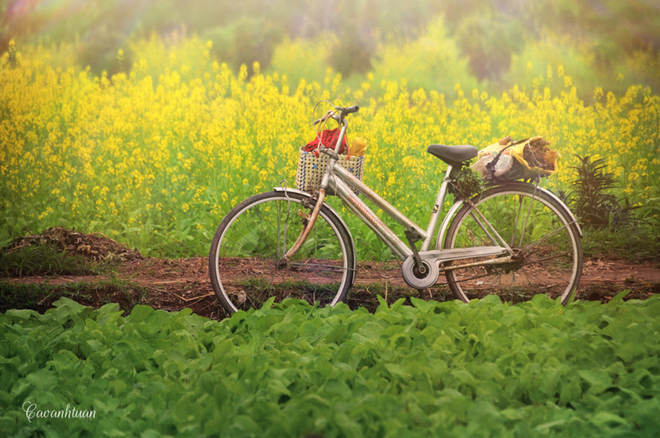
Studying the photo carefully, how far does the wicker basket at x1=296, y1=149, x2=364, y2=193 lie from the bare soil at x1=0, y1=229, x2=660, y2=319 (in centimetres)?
76

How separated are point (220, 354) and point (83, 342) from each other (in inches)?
27.7

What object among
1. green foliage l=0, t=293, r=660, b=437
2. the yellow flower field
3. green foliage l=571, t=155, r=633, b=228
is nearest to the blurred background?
the yellow flower field

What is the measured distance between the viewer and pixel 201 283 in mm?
3654

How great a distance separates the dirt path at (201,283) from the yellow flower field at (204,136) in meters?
0.29

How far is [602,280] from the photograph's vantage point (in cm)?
388

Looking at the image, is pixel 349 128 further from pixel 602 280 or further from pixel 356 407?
pixel 356 407

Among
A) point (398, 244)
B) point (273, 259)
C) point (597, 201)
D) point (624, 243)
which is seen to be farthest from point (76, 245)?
point (624, 243)

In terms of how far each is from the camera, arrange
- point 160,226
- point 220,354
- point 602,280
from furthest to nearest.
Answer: point 160,226
point 602,280
point 220,354

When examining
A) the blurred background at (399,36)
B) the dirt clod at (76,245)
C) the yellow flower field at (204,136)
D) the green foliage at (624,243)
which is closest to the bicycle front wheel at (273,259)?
the yellow flower field at (204,136)

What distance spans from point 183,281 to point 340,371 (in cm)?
173

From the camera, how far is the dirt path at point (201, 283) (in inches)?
141

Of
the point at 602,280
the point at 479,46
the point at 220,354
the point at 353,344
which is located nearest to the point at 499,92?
the point at 479,46

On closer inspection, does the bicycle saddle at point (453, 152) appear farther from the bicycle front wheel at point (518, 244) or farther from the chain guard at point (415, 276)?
the chain guard at point (415, 276)

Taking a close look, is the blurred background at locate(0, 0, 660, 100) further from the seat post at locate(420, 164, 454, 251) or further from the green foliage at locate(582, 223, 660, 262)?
the seat post at locate(420, 164, 454, 251)
